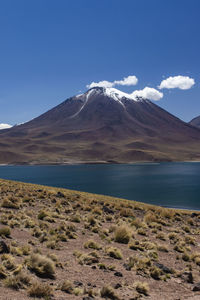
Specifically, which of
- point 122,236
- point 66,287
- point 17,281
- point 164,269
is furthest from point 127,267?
point 17,281

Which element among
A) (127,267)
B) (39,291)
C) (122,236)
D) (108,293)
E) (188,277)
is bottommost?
(188,277)

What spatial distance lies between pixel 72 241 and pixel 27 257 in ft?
12.6

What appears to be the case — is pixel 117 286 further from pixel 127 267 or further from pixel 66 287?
pixel 127 267

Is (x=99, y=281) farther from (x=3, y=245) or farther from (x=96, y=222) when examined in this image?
(x=96, y=222)

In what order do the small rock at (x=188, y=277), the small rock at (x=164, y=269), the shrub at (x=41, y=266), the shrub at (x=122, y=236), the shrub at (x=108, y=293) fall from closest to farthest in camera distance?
the shrub at (x=108, y=293) < the shrub at (x=41, y=266) < the small rock at (x=188, y=277) < the small rock at (x=164, y=269) < the shrub at (x=122, y=236)

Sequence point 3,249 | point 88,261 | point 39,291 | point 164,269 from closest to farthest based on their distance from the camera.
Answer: point 39,291 → point 3,249 → point 88,261 → point 164,269

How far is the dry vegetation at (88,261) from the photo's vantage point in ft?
26.2

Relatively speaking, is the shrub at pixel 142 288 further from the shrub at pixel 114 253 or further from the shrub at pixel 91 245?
the shrub at pixel 91 245

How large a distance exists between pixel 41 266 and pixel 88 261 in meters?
2.31

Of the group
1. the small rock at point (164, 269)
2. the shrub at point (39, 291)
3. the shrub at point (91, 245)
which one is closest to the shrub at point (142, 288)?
the small rock at point (164, 269)

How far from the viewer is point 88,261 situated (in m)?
10.7

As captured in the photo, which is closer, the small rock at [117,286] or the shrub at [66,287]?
the shrub at [66,287]

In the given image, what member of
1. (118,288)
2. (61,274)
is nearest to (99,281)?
(118,288)

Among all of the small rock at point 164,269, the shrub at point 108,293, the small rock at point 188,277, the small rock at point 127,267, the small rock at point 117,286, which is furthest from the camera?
the small rock at point 164,269
